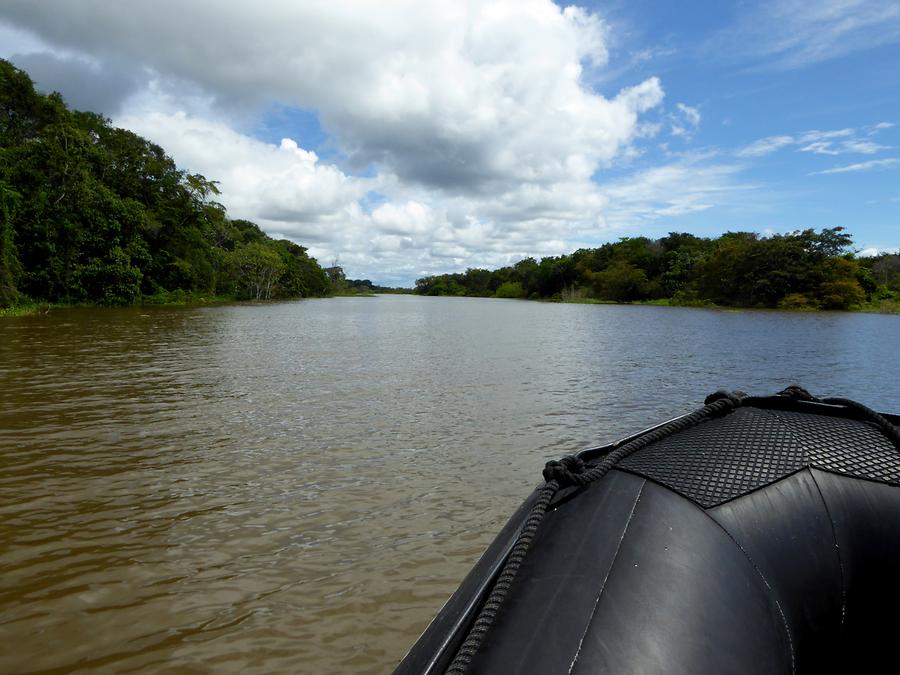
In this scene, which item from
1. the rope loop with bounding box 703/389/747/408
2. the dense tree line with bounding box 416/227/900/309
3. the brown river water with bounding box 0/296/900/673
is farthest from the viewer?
the dense tree line with bounding box 416/227/900/309

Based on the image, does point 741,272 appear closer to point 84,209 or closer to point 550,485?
point 84,209

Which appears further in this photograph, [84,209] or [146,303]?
[146,303]

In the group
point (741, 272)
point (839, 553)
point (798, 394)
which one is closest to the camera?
point (839, 553)

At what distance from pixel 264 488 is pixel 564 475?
11.8 ft

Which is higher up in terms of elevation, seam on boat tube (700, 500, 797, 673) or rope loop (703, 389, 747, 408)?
rope loop (703, 389, 747, 408)

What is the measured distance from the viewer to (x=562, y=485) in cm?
153

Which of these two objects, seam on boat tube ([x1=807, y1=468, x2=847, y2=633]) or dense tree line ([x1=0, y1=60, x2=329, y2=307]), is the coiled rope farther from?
dense tree line ([x1=0, y1=60, x2=329, y2=307])

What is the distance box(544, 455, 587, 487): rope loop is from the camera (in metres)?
1.52

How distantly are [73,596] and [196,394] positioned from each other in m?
5.67

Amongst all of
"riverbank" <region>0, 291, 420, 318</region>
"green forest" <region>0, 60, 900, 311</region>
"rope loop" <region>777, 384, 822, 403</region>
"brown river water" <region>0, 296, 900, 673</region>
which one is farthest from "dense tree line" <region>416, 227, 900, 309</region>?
"rope loop" <region>777, 384, 822, 403</region>

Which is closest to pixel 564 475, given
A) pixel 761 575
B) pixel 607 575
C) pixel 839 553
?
pixel 607 575

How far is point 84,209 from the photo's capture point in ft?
94.7

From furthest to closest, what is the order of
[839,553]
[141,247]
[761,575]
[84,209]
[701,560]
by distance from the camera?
[141,247] → [84,209] → [839,553] → [761,575] → [701,560]

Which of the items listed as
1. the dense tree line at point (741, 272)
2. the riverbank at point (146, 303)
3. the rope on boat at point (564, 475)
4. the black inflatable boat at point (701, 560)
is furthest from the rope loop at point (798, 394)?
the dense tree line at point (741, 272)
